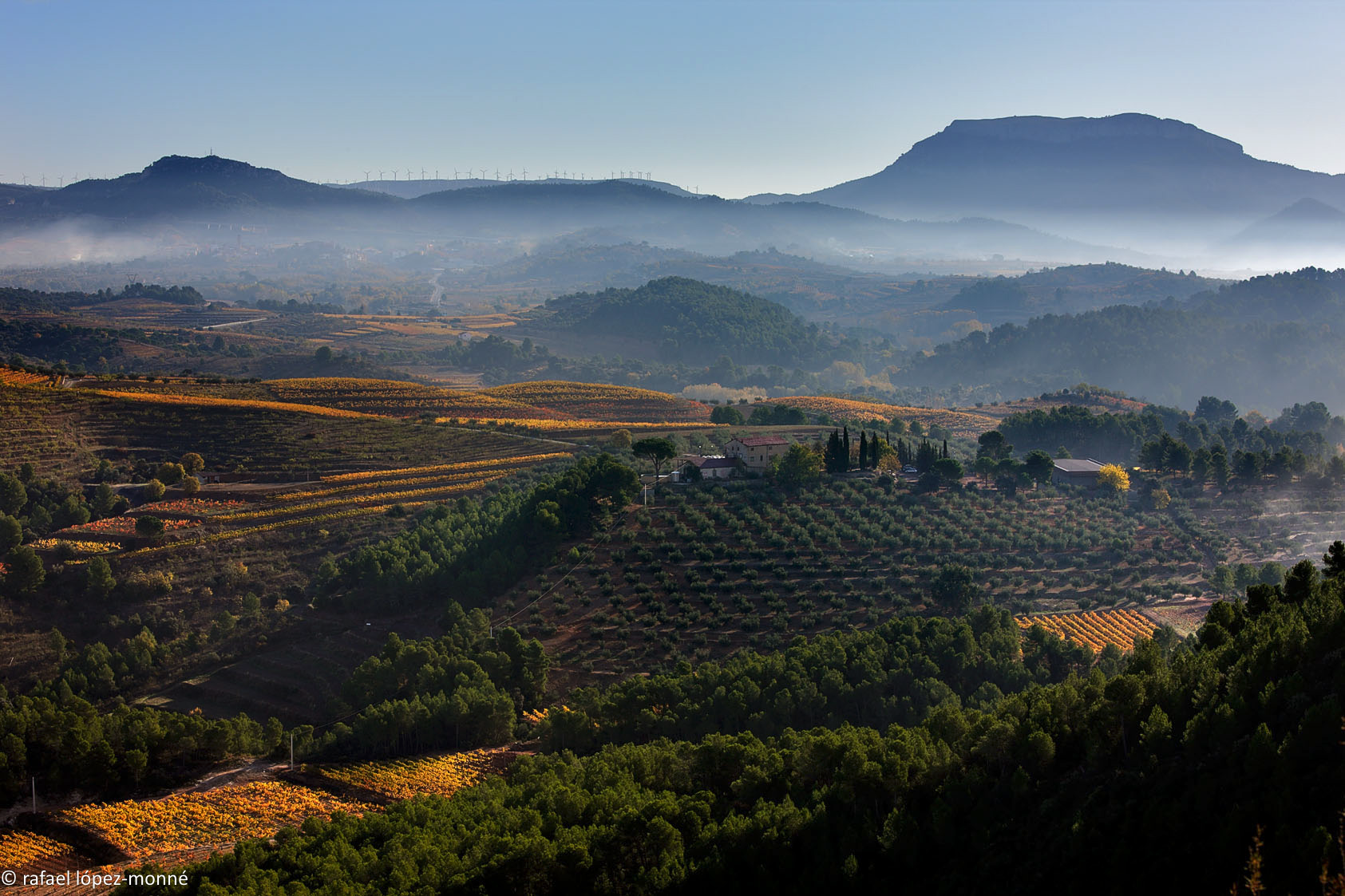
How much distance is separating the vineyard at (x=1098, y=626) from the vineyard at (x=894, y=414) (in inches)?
1710

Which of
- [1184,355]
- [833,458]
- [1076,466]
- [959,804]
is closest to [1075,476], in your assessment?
[1076,466]

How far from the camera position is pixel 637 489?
57438mm

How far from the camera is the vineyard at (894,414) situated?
99938mm

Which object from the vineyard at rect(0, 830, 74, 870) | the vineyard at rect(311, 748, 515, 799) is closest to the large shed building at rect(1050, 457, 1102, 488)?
the vineyard at rect(311, 748, 515, 799)

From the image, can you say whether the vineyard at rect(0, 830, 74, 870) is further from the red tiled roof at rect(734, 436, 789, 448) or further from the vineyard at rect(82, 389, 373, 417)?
the vineyard at rect(82, 389, 373, 417)

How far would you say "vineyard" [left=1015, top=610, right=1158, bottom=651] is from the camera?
48028 millimetres

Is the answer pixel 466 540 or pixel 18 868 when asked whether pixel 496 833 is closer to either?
pixel 18 868

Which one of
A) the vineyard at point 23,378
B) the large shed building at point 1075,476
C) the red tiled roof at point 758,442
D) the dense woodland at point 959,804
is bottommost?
the dense woodland at point 959,804

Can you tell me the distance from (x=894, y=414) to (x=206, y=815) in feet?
276

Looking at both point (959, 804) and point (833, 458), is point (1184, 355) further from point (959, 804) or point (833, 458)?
point (959, 804)

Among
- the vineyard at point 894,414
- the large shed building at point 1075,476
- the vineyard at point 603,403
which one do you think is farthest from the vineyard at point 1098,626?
the vineyard at point 603,403

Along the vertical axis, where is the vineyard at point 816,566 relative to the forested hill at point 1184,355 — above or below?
below

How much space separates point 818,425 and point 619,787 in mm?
60998

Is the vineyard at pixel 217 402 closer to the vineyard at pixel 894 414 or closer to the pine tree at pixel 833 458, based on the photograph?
the vineyard at pixel 894 414
